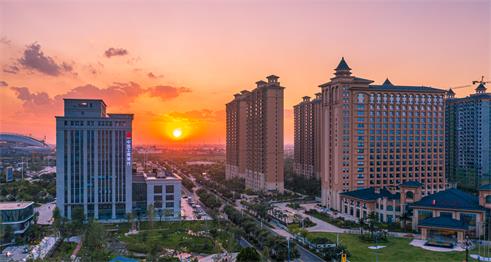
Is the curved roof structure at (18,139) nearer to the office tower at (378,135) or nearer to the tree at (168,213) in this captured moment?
the tree at (168,213)

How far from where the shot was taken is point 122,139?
36.9 metres

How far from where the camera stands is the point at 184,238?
29953 mm

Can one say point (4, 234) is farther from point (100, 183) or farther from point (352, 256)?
point (352, 256)

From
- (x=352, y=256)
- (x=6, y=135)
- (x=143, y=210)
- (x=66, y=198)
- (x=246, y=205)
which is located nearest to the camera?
(x=352, y=256)

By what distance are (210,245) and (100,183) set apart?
47.1 feet

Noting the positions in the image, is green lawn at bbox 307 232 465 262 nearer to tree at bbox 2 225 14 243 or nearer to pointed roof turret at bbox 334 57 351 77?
pointed roof turret at bbox 334 57 351 77

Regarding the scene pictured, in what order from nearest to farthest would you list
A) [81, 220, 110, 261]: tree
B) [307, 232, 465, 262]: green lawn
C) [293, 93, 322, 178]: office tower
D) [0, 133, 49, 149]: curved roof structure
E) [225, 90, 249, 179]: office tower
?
[81, 220, 110, 261]: tree → [307, 232, 465, 262]: green lawn → [293, 93, 322, 178]: office tower → [225, 90, 249, 179]: office tower → [0, 133, 49, 149]: curved roof structure

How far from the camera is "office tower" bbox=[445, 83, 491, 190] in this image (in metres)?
57.0

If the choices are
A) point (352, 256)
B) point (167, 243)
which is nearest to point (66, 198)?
point (167, 243)

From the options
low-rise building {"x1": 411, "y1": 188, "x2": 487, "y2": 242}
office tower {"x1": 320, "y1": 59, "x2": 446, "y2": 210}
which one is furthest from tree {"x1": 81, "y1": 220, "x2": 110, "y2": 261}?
office tower {"x1": 320, "y1": 59, "x2": 446, "y2": 210}

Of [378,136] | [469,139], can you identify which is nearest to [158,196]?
[378,136]

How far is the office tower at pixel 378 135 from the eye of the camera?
42.2 m

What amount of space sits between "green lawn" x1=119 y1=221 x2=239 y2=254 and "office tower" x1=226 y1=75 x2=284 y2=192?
23.4m

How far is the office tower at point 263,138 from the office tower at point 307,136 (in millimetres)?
11489
